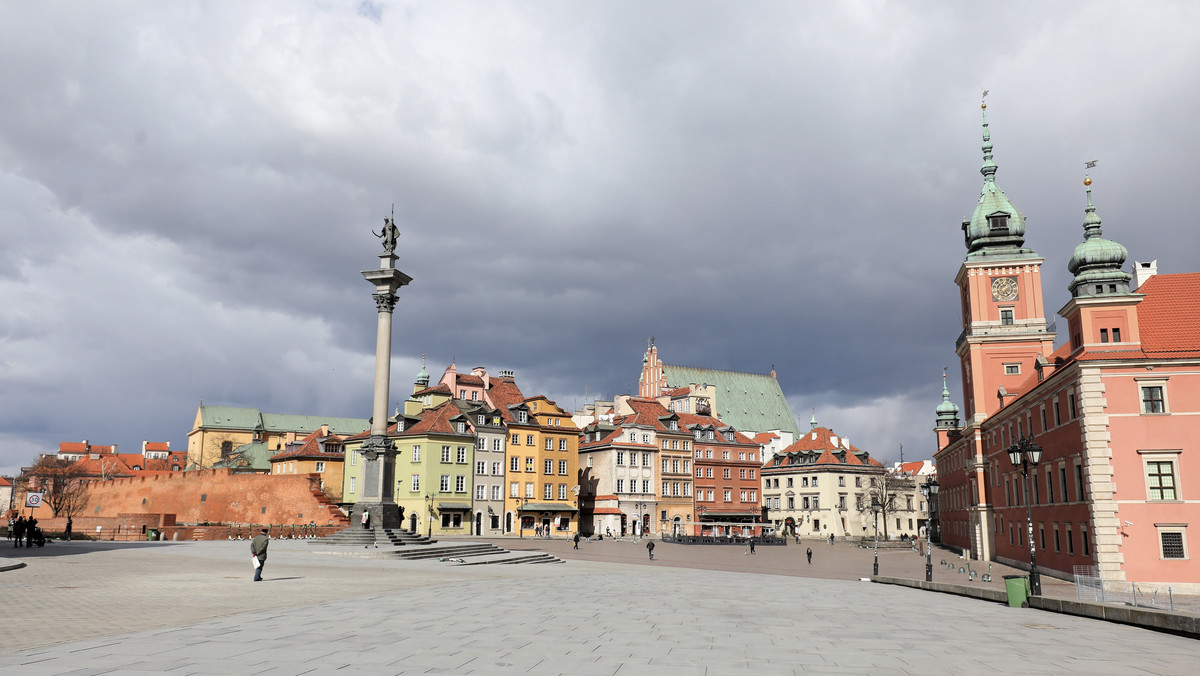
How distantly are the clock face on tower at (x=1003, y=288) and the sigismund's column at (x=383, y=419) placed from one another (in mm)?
52685

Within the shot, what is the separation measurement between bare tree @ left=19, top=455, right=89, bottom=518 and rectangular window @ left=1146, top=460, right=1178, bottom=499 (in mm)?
110203

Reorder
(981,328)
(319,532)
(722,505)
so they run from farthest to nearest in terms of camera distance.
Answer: (722,505) → (981,328) → (319,532)

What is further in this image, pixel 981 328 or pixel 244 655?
pixel 981 328

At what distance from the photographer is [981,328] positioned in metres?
70.4

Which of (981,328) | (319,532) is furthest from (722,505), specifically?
(319,532)

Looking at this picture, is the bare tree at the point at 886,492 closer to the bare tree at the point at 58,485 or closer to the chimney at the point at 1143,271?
the chimney at the point at 1143,271

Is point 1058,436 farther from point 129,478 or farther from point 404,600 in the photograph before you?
point 129,478

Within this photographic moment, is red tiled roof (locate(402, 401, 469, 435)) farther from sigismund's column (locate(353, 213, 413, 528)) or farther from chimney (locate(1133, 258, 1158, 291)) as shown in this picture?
chimney (locate(1133, 258, 1158, 291))

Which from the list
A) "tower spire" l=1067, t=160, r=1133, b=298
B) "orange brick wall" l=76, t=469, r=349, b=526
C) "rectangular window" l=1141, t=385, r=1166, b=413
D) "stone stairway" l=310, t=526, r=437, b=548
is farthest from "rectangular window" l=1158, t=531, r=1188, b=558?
"orange brick wall" l=76, t=469, r=349, b=526

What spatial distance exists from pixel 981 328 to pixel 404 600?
6393 cm

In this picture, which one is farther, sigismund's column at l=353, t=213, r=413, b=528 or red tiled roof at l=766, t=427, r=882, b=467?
red tiled roof at l=766, t=427, r=882, b=467

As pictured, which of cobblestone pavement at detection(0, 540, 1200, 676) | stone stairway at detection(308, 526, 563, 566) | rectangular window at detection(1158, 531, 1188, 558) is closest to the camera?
cobblestone pavement at detection(0, 540, 1200, 676)

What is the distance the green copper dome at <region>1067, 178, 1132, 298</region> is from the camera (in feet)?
137

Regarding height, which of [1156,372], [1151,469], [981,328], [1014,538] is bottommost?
[1014,538]
